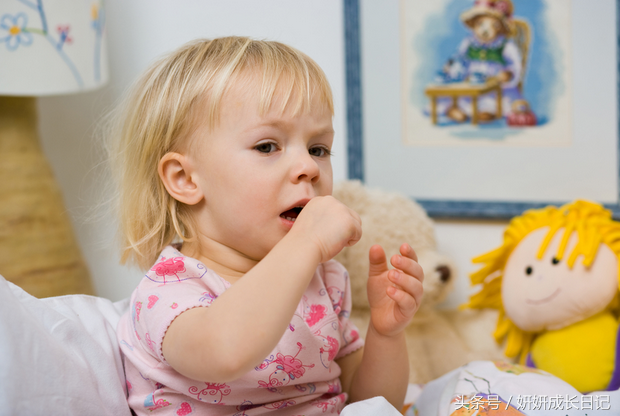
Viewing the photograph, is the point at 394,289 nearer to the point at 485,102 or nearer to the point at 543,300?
the point at 543,300

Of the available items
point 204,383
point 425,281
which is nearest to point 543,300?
point 425,281

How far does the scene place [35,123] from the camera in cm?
122

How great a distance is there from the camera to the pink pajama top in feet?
2.09

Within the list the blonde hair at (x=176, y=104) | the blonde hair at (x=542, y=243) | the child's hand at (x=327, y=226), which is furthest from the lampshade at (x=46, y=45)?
the blonde hair at (x=542, y=243)

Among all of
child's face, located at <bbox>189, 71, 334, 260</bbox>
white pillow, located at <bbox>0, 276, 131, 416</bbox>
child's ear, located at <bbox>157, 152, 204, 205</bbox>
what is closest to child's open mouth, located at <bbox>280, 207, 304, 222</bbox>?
child's face, located at <bbox>189, 71, 334, 260</bbox>

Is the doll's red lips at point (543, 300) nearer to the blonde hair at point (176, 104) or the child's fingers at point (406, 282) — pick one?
the child's fingers at point (406, 282)

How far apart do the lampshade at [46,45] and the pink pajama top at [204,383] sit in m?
0.53

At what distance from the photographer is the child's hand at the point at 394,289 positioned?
721mm

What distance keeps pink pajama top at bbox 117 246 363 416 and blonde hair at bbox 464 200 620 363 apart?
41cm

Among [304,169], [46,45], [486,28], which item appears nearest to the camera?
[304,169]

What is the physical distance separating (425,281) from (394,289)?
37 centimetres

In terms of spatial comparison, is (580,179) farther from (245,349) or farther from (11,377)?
(11,377)

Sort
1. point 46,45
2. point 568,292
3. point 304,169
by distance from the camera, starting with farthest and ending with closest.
Answer: 1. point 46,45
2. point 568,292
3. point 304,169

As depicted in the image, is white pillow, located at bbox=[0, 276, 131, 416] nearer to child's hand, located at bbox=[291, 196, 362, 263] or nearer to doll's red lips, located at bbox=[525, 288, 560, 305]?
child's hand, located at bbox=[291, 196, 362, 263]
